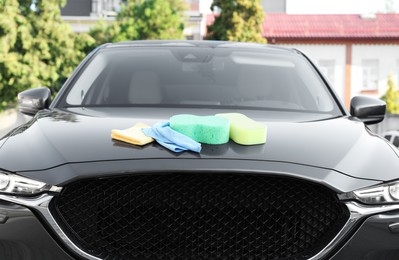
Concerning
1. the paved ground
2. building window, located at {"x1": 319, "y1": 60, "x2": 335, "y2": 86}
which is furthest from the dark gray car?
building window, located at {"x1": 319, "y1": 60, "x2": 335, "y2": 86}

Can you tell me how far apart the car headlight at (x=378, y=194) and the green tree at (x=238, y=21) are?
3763 cm

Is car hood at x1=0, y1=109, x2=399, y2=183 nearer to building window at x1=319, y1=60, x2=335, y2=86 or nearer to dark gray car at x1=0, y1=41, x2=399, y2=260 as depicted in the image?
dark gray car at x1=0, y1=41, x2=399, y2=260

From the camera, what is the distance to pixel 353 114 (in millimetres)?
4457

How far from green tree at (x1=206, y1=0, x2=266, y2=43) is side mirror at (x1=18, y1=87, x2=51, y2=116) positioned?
119ft

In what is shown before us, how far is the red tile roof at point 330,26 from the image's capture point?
47250 mm

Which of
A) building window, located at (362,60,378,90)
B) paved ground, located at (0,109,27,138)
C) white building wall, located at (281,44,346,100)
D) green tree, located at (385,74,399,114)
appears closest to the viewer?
paved ground, located at (0,109,27,138)

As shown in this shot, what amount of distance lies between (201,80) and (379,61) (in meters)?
44.9

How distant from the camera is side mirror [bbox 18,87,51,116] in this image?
4512 mm

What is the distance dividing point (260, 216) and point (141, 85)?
193 cm

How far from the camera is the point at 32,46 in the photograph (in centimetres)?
2634

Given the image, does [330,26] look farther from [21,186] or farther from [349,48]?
[21,186]

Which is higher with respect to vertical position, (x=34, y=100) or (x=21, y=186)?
(x=34, y=100)

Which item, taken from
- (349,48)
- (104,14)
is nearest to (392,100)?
(349,48)

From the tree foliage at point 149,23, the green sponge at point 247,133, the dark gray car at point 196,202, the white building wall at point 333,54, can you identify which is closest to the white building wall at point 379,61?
the white building wall at point 333,54
